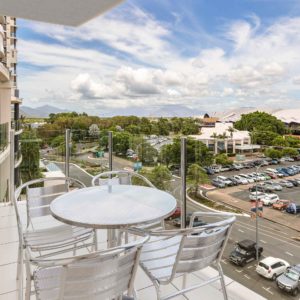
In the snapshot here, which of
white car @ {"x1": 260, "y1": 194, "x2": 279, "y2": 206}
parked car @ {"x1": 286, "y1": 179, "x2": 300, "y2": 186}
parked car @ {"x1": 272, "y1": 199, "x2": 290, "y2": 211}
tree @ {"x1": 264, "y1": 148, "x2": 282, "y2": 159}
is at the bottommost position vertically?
parked car @ {"x1": 272, "y1": 199, "x2": 290, "y2": 211}

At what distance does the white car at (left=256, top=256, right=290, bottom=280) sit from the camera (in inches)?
98.3

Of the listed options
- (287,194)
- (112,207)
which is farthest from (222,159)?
(112,207)

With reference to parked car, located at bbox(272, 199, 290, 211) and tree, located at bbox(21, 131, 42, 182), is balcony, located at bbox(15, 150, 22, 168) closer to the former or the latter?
tree, located at bbox(21, 131, 42, 182)

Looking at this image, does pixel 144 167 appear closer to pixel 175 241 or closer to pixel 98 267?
pixel 175 241

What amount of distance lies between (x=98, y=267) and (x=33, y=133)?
4.03 meters

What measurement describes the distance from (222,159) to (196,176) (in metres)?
0.68

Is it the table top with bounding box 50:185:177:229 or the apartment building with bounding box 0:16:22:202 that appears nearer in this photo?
the table top with bounding box 50:185:177:229

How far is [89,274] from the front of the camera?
43.7 inches

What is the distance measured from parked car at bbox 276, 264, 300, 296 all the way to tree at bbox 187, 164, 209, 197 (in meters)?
0.98

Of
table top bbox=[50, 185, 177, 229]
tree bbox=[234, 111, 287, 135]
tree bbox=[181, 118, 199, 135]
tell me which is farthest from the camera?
tree bbox=[234, 111, 287, 135]

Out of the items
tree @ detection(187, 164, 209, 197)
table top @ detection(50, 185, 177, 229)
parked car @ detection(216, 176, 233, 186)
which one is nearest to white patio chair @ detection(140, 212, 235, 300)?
table top @ detection(50, 185, 177, 229)

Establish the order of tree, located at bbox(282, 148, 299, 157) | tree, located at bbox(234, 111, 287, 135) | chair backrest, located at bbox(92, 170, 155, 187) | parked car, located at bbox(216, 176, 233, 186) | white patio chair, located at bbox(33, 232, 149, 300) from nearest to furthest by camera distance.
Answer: white patio chair, located at bbox(33, 232, 149, 300) → chair backrest, located at bbox(92, 170, 155, 187) → tree, located at bbox(282, 148, 299, 157) → parked car, located at bbox(216, 176, 233, 186) → tree, located at bbox(234, 111, 287, 135)

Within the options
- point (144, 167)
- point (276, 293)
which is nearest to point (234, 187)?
point (144, 167)

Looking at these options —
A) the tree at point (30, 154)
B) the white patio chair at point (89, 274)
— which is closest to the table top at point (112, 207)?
the white patio chair at point (89, 274)
